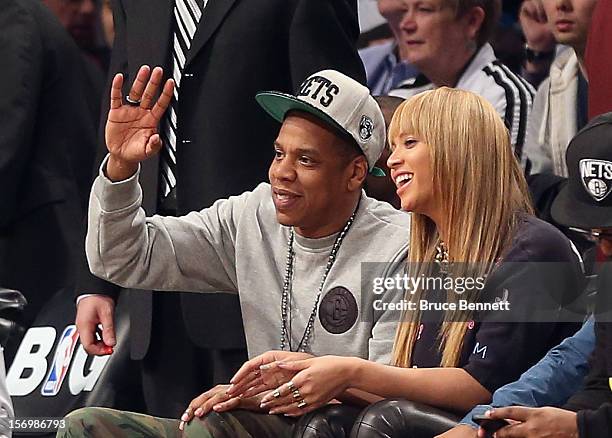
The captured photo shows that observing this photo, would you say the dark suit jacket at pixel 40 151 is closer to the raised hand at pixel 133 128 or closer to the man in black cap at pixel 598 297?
the raised hand at pixel 133 128

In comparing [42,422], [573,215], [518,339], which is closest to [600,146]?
[573,215]

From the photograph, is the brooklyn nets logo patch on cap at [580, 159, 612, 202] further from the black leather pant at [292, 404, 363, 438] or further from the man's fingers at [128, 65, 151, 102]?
the man's fingers at [128, 65, 151, 102]

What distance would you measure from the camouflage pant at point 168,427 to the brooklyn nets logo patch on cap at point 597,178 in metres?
0.79

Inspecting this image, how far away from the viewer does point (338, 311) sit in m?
3.76

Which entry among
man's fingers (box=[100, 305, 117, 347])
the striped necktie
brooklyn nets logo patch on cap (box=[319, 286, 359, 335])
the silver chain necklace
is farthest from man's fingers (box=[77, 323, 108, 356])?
brooklyn nets logo patch on cap (box=[319, 286, 359, 335])

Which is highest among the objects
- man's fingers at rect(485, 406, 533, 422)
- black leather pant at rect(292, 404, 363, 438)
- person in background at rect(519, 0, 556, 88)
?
person in background at rect(519, 0, 556, 88)

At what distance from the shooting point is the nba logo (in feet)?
15.6

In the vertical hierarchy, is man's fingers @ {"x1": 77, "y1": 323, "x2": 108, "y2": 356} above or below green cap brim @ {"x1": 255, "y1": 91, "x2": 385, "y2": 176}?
below

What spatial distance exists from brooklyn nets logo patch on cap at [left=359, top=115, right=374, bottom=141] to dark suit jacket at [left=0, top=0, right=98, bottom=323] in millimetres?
1478

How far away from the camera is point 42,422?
4684 mm

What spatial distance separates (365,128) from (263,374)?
690 mm

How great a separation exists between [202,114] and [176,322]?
515mm

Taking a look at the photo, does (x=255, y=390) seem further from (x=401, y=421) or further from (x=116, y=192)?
(x=116, y=192)

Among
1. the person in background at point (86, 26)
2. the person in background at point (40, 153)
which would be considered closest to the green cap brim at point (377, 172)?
the person in background at point (40, 153)
